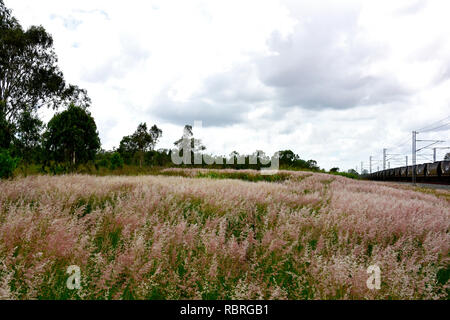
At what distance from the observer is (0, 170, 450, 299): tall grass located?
77.0 inches

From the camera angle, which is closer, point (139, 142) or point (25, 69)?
point (25, 69)

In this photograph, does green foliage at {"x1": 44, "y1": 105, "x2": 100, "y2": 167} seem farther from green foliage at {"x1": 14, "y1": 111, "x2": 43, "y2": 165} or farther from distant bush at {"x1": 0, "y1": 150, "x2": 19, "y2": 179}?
distant bush at {"x1": 0, "y1": 150, "x2": 19, "y2": 179}

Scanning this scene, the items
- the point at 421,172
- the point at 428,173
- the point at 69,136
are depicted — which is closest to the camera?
the point at 69,136

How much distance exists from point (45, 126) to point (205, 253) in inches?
347

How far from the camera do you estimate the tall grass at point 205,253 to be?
196 cm

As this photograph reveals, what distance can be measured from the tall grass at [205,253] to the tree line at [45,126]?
13.6 ft

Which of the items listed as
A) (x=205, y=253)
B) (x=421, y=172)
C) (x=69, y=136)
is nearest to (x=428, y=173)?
(x=421, y=172)

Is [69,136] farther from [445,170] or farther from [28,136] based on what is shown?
[445,170]

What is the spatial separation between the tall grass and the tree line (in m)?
4.14

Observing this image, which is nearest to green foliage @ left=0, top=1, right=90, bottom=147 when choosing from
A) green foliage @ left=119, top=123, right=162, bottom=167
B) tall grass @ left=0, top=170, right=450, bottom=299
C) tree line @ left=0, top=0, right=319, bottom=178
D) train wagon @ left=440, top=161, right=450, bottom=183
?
tree line @ left=0, top=0, right=319, bottom=178

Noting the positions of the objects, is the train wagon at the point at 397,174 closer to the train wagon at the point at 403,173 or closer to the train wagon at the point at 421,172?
the train wagon at the point at 403,173

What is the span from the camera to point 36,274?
78.9 inches

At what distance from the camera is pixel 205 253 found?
2.42 meters
